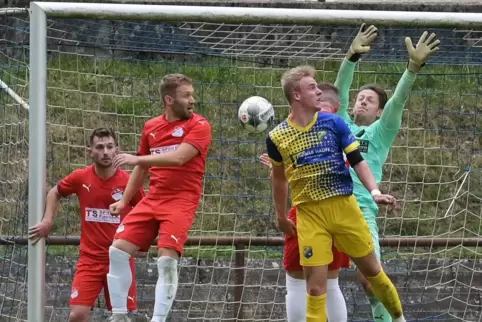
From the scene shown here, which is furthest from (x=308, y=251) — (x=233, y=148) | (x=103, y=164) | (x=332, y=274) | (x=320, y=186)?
(x=233, y=148)

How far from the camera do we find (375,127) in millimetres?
7625

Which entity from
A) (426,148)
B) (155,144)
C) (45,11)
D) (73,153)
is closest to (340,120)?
(155,144)

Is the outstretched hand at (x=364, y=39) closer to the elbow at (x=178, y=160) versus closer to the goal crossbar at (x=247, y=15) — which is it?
the goal crossbar at (x=247, y=15)

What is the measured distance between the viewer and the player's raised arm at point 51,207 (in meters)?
7.37

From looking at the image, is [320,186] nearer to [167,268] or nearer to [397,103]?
[397,103]

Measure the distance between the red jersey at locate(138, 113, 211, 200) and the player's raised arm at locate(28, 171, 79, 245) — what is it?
0.75 m

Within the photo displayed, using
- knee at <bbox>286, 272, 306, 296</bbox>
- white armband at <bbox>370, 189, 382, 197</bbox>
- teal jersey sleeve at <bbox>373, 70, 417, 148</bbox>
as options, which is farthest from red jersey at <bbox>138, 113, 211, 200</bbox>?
white armband at <bbox>370, 189, 382, 197</bbox>

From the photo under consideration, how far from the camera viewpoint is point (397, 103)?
7.30 metres

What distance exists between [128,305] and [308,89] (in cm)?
221

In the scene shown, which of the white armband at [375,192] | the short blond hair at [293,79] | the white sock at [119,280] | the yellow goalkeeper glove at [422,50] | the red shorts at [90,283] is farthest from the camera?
the red shorts at [90,283]

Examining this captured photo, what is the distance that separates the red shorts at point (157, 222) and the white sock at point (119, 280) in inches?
5.6

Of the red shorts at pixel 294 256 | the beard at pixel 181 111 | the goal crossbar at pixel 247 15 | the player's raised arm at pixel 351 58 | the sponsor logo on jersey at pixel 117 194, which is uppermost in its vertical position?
the goal crossbar at pixel 247 15

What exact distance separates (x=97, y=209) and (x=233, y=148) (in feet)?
8.93

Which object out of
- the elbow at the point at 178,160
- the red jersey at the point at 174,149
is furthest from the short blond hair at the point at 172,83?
the elbow at the point at 178,160
